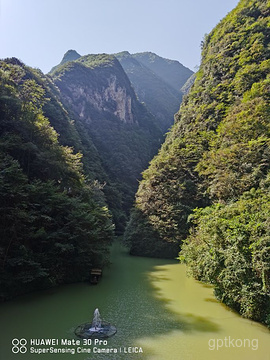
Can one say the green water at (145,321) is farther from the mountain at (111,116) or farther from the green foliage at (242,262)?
the mountain at (111,116)

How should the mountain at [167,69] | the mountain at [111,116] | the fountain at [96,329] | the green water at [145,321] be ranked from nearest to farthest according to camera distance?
1. the green water at [145,321]
2. the fountain at [96,329]
3. the mountain at [111,116]
4. the mountain at [167,69]

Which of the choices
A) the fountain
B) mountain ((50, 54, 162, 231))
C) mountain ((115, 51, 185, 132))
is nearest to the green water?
the fountain

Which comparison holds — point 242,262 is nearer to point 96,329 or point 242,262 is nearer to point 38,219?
point 96,329

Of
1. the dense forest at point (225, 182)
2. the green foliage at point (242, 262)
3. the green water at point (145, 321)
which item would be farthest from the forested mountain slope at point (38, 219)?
the green foliage at point (242, 262)

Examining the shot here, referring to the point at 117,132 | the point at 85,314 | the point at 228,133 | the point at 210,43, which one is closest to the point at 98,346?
the point at 85,314

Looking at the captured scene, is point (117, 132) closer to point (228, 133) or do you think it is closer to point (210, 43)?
point (210, 43)

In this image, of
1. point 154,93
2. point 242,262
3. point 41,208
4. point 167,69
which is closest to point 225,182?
point 242,262

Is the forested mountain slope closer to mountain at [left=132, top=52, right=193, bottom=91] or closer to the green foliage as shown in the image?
the green foliage
